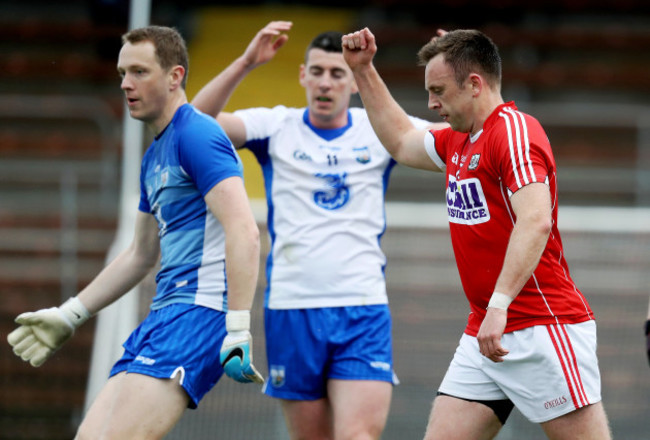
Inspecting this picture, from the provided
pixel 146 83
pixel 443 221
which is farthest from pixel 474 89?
pixel 443 221

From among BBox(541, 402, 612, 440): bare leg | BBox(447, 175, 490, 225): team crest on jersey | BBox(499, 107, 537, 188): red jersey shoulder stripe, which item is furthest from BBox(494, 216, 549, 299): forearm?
BBox(541, 402, 612, 440): bare leg

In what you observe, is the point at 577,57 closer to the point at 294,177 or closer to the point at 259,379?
the point at 294,177

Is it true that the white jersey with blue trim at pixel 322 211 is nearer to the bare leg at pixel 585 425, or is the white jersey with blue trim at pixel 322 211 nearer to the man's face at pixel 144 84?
the man's face at pixel 144 84

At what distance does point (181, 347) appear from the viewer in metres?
3.78

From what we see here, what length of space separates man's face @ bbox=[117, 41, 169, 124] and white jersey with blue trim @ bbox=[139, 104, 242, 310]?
0.10m

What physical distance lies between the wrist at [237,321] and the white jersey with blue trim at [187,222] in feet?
0.90

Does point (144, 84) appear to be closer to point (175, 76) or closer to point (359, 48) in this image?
point (175, 76)

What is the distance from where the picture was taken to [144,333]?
388 cm

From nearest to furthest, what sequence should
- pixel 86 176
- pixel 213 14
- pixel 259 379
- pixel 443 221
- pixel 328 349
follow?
pixel 259 379 → pixel 328 349 → pixel 443 221 → pixel 86 176 → pixel 213 14

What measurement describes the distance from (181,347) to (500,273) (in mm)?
1294

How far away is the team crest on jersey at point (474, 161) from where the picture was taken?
12.0 ft

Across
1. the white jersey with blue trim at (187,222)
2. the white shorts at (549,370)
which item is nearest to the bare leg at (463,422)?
the white shorts at (549,370)

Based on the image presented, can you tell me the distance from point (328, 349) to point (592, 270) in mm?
3608

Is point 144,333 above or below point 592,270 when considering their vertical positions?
above
